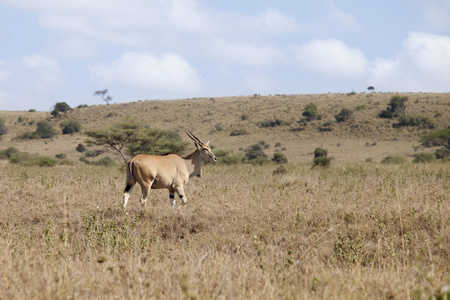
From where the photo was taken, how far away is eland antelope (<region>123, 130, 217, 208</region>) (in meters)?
9.81

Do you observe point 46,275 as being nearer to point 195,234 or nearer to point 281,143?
point 195,234

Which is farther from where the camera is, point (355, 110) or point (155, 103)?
point (155, 103)

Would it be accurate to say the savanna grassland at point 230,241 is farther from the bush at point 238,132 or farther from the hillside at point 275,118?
the bush at point 238,132

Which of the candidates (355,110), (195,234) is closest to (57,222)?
(195,234)

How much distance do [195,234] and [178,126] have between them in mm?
63832

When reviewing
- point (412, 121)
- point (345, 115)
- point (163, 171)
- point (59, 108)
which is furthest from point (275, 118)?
point (163, 171)

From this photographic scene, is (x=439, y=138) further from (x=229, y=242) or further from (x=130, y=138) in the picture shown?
(x=229, y=242)

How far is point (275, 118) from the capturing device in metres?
68.1

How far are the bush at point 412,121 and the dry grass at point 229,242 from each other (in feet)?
156

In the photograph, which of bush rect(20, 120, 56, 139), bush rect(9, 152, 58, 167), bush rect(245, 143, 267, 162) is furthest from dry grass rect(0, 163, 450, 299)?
bush rect(20, 120, 56, 139)

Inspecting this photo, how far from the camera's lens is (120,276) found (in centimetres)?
491

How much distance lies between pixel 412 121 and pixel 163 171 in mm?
55286

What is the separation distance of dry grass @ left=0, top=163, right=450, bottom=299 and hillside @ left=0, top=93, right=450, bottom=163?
106ft

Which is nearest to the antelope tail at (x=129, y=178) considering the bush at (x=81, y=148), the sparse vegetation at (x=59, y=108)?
the bush at (x=81, y=148)
